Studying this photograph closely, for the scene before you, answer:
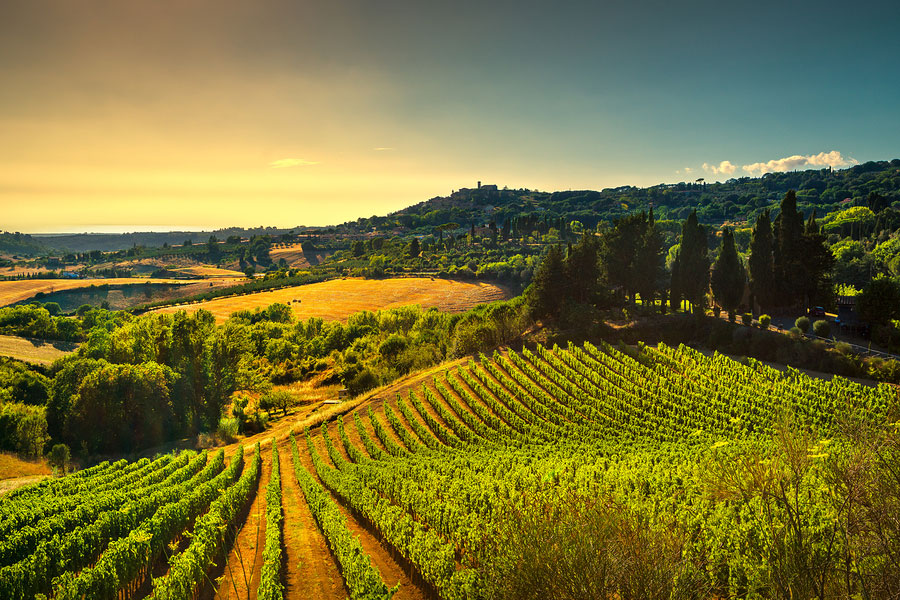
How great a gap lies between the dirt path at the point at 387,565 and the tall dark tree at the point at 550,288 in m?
43.0

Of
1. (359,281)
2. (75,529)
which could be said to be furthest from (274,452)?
(359,281)

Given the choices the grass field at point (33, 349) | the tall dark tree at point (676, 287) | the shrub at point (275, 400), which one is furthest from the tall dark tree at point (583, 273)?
the grass field at point (33, 349)

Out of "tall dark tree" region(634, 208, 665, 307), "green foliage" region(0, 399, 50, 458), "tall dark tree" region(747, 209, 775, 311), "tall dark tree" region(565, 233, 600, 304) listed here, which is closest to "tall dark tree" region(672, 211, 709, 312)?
"tall dark tree" region(634, 208, 665, 307)

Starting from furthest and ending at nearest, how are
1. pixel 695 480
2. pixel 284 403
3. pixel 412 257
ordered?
pixel 412 257 < pixel 284 403 < pixel 695 480

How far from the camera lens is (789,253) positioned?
51750 mm

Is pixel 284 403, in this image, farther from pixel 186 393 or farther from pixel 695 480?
pixel 695 480

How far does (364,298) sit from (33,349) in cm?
6444

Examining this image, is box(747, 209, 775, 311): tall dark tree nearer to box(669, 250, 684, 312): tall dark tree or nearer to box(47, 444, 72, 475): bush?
box(669, 250, 684, 312): tall dark tree

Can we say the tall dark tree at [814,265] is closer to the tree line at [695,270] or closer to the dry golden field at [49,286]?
the tree line at [695,270]

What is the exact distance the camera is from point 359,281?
449 ft

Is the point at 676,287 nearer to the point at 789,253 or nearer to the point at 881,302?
the point at 789,253

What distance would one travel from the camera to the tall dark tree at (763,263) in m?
52.8

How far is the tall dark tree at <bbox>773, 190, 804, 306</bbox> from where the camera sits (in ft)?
168

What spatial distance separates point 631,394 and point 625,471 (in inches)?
721
